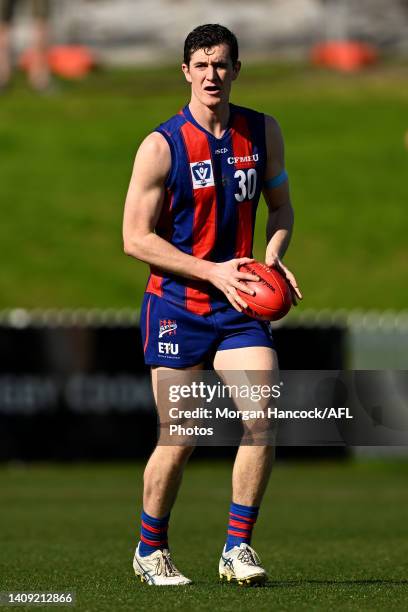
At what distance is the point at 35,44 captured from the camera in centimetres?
3312

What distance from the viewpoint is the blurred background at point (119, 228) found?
16.3 metres

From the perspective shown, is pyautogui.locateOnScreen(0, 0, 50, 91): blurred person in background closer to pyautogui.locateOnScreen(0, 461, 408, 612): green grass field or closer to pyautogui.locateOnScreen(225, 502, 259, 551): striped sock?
pyautogui.locateOnScreen(0, 461, 408, 612): green grass field

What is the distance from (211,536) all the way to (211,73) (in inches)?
173

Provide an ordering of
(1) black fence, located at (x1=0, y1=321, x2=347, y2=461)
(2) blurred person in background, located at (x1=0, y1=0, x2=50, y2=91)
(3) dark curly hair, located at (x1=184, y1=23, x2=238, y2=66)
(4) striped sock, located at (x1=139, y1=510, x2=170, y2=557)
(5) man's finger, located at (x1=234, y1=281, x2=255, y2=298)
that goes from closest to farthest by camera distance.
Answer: (5) man's finger, located at (x1=234, y1=281, x2=255, y2=298) → (3) dark curly hair, located at (x1=184, y1=23, x2=238, y2=66) → (4) striped sock, located at (x1=139, y1=510, x2=170, y2=557) → (1) black fence, located at (x1=0, y1=321, x2=347, y2=461) → (2) blurred person in background, located at (x1=0, y1=0, x2=50, y2=91)

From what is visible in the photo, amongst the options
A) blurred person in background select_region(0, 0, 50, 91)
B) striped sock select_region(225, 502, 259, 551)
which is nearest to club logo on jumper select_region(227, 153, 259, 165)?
striped sock select_region(225, 502, 259, 551)

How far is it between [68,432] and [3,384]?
2.88 feet

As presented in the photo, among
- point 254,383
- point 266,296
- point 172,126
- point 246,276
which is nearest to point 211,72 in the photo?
point 172,126

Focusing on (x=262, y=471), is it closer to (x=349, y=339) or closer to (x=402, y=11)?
(x=349, y=339)

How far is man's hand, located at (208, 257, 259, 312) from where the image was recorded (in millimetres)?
7191

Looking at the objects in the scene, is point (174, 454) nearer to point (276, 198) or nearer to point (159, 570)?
point (159, 570)

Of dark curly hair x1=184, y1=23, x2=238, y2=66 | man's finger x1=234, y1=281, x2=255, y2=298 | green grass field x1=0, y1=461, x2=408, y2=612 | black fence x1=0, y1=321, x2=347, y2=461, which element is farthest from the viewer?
black fence x1=0, y1=321, x2=347, y2=461

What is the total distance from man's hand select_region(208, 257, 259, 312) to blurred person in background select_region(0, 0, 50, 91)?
24.2m

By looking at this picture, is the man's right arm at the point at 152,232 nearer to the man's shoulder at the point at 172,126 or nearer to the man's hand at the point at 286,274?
the man's shoulder at the point at 172,126

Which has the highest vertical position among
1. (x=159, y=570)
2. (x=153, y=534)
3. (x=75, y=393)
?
(x=153, y=534)
